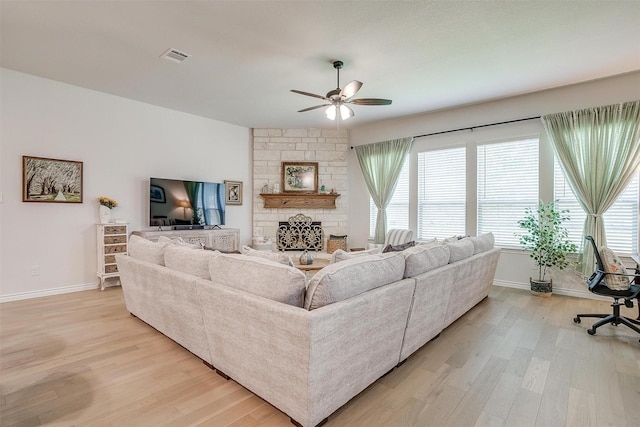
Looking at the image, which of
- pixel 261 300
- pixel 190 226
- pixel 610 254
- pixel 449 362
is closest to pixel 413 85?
pixel 610 254

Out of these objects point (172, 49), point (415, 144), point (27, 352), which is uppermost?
point (172, 49)

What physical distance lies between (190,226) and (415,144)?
4245 mm

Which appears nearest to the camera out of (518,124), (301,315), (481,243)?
(301,315)

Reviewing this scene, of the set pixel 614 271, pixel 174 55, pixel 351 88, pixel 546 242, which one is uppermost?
pixel 174 55

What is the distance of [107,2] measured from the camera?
8.26 ft

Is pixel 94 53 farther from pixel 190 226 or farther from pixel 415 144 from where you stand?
pixel 415 144

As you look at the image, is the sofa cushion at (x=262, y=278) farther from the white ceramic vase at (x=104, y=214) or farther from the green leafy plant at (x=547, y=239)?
the green leafy plant at (x=547, y=239)

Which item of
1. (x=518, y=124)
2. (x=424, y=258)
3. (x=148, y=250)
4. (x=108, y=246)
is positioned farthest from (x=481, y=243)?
(x=108, y=246)

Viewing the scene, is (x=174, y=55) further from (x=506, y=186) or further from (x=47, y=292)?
(x=506, y=186)

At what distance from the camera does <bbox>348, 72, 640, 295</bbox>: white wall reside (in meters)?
4.00

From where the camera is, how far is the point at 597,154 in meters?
3.93

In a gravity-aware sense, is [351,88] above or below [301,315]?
above

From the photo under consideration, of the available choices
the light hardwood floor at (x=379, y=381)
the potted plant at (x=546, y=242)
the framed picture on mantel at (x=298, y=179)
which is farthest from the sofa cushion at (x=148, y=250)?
the potted plant at (x=546, y=242)

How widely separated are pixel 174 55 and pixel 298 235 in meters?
3.85
